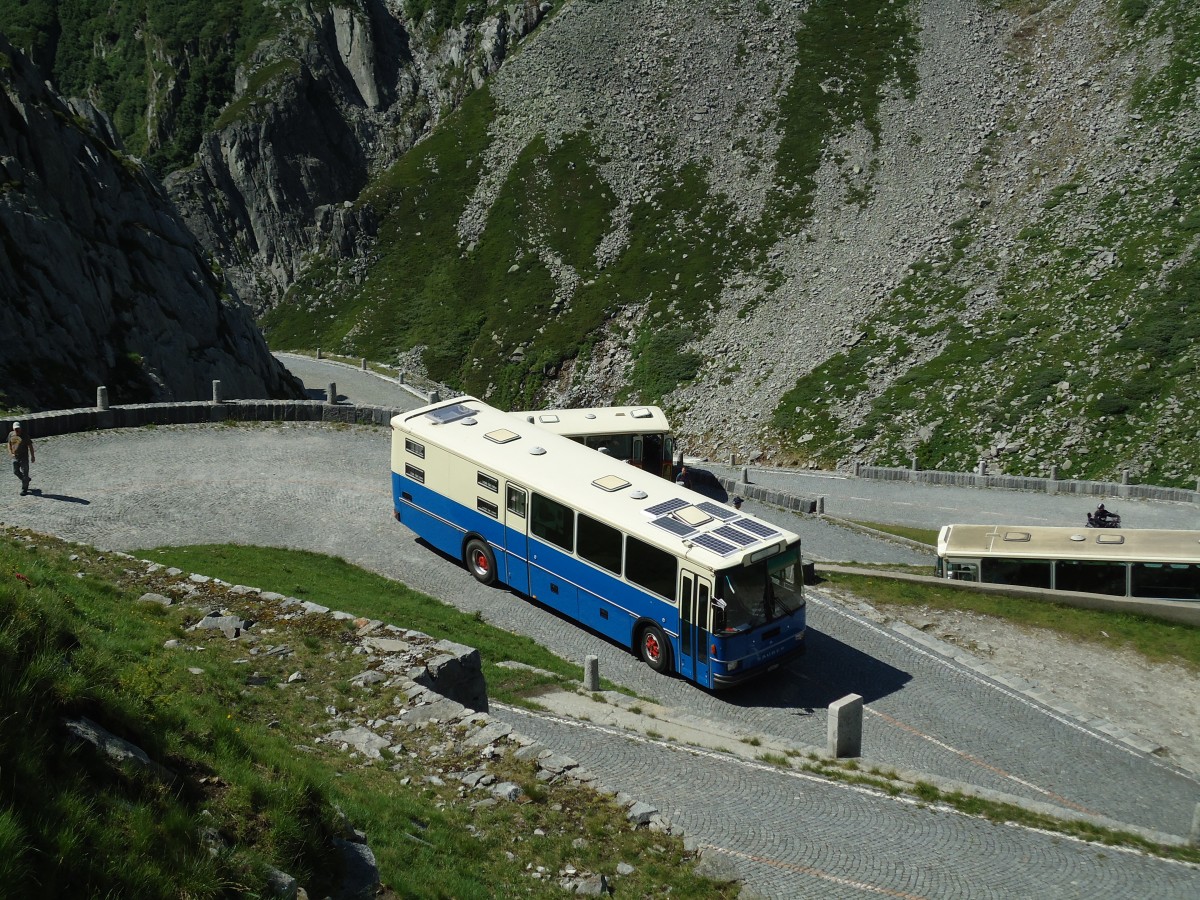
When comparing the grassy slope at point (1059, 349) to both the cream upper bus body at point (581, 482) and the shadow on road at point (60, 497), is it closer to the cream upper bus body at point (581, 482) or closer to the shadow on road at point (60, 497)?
the cream upper bus body at point (581, 482)

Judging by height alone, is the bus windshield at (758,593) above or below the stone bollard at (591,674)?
above

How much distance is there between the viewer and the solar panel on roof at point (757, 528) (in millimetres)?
22016

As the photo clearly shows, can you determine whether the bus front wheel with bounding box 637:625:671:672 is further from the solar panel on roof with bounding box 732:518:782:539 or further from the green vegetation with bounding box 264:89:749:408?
the green vegetation with bounding box 264:89:749:408

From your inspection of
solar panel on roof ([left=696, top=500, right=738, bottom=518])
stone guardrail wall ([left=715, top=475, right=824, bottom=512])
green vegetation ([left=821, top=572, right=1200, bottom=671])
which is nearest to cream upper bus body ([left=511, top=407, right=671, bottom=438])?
stone guardrail wall ([left=715, top=475, right=824, bottom=512])

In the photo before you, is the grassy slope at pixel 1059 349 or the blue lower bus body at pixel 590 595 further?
the grassy slope at pixel 1059 349

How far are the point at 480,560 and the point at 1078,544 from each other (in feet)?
56.6

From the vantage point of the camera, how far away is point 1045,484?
150ft

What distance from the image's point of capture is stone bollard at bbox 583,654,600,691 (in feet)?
66.5

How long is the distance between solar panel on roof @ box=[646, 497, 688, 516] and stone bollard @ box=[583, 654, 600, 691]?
4039 millimetres

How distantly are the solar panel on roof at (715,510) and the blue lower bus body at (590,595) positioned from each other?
238cm

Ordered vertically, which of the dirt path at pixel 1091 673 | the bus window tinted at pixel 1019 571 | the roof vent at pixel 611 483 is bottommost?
the dirt path at pixel 1091 673

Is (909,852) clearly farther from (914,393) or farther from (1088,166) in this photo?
(1088,166)

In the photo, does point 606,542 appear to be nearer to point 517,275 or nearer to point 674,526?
point 674,526

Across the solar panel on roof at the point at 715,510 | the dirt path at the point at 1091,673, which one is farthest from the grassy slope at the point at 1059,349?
the solar panel on roof at the point at 715,510
